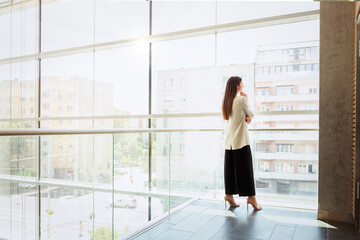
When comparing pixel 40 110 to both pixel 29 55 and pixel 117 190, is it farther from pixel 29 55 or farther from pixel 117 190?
pixel 117 190

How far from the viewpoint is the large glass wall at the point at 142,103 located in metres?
2.01

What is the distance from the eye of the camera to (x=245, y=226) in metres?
2.64

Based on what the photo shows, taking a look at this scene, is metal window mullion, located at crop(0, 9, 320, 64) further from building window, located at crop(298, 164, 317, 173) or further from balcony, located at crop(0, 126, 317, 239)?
building window, located at crop(298, 164, 317, 173)

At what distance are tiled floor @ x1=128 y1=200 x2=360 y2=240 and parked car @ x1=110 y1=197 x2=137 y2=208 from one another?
0.27 m

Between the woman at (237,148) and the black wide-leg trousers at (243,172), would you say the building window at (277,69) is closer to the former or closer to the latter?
the woman at (237,148)

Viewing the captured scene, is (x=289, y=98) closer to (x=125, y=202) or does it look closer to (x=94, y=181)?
(x=125, y=202)

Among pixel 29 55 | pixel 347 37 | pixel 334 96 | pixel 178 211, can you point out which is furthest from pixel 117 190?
pixel 29 55

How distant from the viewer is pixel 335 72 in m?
2.88

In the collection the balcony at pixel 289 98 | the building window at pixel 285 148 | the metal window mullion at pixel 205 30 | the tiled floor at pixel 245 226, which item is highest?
the metal window mullion at pixel 205 30

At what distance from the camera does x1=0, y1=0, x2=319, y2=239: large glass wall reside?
201 centimetres

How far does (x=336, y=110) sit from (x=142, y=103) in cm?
304

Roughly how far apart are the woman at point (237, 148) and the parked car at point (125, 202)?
1.19 metres

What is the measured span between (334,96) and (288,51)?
3.97ft

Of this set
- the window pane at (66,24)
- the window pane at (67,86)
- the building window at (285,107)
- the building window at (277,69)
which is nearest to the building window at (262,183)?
the building window at (285,107)
